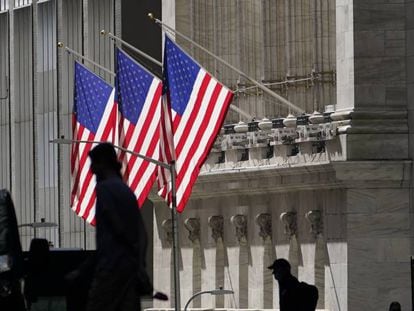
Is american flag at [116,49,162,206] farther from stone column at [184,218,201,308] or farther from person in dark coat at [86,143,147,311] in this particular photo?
person in dark coat at [86,143,147,311]

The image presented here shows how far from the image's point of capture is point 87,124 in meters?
56.9

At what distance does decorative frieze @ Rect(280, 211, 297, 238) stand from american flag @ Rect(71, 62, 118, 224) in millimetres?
4886

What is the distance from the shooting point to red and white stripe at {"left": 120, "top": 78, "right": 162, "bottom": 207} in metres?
51.4

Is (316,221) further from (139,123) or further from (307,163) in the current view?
(139,123)

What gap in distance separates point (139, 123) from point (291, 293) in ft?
92.9

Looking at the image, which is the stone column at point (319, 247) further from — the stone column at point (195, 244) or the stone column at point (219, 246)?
the stone column at point (195, 244)

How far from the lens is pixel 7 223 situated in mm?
20719

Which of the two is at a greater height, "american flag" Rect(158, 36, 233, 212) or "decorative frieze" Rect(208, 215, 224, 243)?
"american flag" Rect(158, 36, 233, 212)

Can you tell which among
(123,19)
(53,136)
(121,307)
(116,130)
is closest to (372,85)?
(116,130)

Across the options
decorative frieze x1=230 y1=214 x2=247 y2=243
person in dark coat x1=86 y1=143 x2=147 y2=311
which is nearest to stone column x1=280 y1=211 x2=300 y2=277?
decorative frieze x1=230 y1=214 x2=247 y2=243

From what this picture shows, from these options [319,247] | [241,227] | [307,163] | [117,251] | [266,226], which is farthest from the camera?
[241,227]

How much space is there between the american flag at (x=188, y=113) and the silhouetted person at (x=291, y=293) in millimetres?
22290

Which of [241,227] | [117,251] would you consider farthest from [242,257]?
[117,251]

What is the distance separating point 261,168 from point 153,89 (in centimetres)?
325
